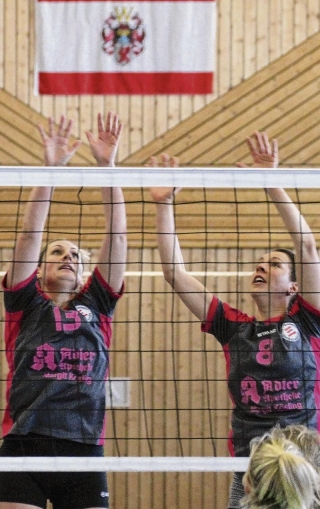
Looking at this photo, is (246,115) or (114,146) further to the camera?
(246,115)

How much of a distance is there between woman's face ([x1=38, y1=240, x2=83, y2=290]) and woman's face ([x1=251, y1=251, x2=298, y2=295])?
2.91 feet

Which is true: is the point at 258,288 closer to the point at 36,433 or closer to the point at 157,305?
the point at 36,433

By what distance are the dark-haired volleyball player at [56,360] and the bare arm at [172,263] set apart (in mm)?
219

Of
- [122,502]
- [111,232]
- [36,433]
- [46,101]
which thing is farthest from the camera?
[46,101]

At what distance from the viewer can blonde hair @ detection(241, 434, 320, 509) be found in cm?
250

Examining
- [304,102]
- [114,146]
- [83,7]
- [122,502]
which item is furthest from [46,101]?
[114,146]

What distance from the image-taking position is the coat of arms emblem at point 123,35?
8.95m

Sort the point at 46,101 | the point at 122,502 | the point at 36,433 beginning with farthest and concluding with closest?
1. the point at 46,101
2. the point at 122,502
3. the point at 36,433

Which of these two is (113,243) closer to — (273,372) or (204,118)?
(273,372)

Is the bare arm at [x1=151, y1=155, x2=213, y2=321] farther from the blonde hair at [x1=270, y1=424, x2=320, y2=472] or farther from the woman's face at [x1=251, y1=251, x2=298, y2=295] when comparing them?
the blonde hair at [x1=270, y1=424, x2=320, y2=472]

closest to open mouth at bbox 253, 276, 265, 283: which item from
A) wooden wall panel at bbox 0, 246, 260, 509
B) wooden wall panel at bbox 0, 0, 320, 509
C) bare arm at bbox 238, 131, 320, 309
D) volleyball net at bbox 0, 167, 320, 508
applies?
bare arm at bbox 238, 131, 320, 309

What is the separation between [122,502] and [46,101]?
400 centimetres

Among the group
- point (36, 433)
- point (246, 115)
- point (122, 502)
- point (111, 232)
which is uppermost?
point (246, 115)

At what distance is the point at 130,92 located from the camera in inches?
354
